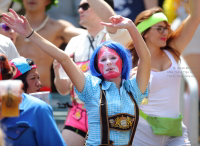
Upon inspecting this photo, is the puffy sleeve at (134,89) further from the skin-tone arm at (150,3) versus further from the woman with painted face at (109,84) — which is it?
the skin-tone arm at (150,3)

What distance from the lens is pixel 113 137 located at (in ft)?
8.61

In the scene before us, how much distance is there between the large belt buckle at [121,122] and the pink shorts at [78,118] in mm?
1013

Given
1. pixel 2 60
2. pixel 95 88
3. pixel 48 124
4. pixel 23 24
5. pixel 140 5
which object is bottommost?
pixel 48 124

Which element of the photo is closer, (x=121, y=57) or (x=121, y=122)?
(x=121, y=122)

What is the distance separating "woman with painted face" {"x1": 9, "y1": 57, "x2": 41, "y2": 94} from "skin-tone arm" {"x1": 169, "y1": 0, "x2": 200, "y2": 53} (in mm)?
1618

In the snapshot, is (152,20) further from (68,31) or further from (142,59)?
(68,31)

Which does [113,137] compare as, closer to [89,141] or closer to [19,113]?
[89,141]

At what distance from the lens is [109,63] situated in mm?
2852

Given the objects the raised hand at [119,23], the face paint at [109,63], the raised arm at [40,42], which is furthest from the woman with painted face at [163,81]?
the raised arm at [40,42]

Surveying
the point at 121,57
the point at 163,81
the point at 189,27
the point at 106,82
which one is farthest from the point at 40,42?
the point at 189,27

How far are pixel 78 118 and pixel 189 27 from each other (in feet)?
4.65

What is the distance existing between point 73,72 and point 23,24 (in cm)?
49

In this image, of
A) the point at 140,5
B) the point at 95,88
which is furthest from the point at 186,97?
the point at 95,88

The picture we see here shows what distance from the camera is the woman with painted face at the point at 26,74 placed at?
265 centimetres
